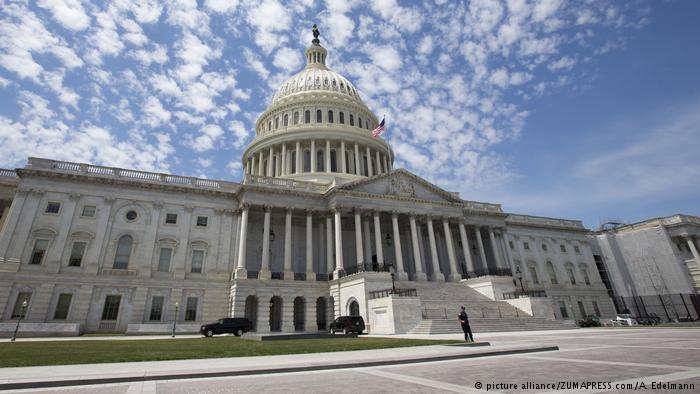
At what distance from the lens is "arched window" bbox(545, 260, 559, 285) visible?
54.4m

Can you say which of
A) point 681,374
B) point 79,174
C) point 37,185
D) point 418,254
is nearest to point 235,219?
point 79,174

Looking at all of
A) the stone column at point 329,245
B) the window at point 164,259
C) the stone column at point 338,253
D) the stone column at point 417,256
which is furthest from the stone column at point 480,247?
the window at point 164,259

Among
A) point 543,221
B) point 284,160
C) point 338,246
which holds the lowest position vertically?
point 338,246

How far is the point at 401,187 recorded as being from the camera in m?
43.4

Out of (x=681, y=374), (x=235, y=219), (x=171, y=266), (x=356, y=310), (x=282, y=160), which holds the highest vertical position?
(x=282, y=160)

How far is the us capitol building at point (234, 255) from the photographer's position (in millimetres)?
31188

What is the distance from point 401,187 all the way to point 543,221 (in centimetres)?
2930

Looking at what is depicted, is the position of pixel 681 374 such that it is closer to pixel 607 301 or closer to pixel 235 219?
pixel 235 219

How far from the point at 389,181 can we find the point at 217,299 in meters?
22.6

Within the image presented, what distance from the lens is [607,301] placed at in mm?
54844

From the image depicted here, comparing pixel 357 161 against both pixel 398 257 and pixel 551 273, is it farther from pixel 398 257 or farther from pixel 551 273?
pixel 551 273

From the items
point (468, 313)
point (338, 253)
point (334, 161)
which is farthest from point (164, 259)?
point (334, 161)

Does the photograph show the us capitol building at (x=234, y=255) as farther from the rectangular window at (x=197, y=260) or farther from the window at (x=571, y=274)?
the window at (x=571, y=274)

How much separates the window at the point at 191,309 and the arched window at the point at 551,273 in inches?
1912
